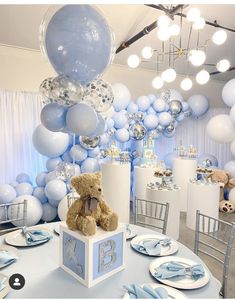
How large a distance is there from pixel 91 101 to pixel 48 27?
530mm

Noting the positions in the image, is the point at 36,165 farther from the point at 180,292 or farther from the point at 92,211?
the point at 180,292

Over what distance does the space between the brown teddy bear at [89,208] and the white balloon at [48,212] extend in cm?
261

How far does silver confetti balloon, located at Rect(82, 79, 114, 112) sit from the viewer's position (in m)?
1.79

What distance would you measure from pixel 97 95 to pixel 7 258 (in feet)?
3.76

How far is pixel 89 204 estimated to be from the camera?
1360 millimetres

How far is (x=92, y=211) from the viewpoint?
1359 millimetres

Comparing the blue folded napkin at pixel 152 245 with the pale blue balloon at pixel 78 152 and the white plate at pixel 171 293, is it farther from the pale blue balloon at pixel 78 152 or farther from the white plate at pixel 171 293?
the pale blue balloon at pixel 78 152

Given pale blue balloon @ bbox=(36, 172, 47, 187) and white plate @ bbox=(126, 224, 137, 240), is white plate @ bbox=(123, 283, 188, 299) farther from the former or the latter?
pale blue balloon @ bbox=(36, 172, 47, 187)

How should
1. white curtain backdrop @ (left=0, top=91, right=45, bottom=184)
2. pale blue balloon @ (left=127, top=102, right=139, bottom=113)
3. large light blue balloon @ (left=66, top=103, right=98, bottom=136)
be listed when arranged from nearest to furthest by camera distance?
large light blue balloon @ (left=66, top=103, right=98, bottom=136) → white curtain backdrop @ (left=0, top=91, right=45, bottom=184) → pale blue balloon @ (left=127, top=102, right=139, bottom=113)

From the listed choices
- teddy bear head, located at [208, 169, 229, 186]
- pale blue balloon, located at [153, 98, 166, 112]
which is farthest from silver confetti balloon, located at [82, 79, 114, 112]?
teddy bear head, located at [208, 169, 229, 186]

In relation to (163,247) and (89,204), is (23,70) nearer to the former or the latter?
(89,204)

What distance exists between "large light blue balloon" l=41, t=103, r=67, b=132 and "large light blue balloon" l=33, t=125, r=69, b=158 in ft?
6.60

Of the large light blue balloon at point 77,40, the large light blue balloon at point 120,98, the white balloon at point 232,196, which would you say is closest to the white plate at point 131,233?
the large light blue balloon at point 77,40

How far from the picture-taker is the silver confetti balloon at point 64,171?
371 cm
